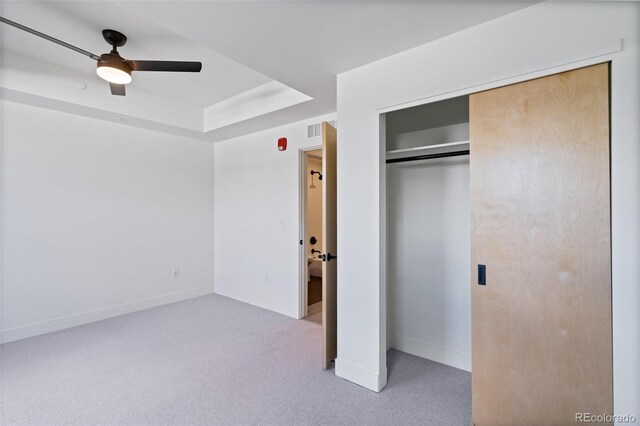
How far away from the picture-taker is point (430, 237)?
2666 mm

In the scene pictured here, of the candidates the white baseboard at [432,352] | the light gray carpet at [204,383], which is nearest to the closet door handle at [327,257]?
the light gray carpet at [204,383]

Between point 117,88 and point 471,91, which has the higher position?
point 117,88

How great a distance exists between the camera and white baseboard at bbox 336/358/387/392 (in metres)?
2.20

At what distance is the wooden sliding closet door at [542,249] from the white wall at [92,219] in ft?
13.8

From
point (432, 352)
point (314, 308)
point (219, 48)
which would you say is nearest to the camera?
point (219, 48)

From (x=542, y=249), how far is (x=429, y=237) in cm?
111

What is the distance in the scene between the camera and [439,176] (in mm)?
2596

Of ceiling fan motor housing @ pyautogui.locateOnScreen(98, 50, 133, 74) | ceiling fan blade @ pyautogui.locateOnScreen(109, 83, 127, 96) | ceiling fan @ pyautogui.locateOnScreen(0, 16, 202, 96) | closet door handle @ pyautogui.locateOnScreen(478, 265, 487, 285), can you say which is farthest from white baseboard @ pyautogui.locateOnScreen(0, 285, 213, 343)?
closet door handle @ pyautogui.locateOnScreen(478, 265, 487, 285)

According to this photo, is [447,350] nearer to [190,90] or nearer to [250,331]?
[250,331]

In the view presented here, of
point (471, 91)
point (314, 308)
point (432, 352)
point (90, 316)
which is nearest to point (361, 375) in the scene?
point (432, 352)

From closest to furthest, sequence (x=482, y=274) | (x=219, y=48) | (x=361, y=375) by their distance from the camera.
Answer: (x=482, y=274) → (x=219, y=48) → (x=361, y=375)

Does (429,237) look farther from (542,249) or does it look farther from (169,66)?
(169,66)

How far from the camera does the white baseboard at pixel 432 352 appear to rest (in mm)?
2500

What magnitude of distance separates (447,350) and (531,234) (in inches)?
58.8
